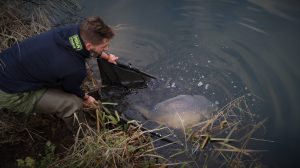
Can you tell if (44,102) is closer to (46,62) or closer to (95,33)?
(46,62)

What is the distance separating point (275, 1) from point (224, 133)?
3.21 m

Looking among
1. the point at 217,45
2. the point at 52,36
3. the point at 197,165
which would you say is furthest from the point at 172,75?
the point at 52,36

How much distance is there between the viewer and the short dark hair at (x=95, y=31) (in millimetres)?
3273

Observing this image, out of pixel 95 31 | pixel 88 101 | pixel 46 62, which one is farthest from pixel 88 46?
pixel 88 101

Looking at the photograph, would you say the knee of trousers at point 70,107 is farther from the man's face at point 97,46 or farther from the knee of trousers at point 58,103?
the man's face at point 97,46

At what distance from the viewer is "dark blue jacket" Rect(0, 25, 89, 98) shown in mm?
3418

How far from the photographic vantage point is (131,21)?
632 cm

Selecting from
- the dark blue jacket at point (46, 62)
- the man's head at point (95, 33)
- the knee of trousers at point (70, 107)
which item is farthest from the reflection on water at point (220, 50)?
the man's head at point (95, 33)

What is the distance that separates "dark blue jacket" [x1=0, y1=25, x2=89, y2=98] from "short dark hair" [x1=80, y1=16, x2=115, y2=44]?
0.10 m

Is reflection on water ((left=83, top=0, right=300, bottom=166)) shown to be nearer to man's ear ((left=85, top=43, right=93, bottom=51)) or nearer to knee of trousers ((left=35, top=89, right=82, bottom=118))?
knee of trousers ((left=35, top=89, right=82, bottom=118))

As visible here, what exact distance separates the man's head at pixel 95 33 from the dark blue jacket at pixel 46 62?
77mm

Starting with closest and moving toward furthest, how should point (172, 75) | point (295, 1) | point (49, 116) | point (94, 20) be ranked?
1. point (94, 20)
2. point (49, 116)
3. point (172, 75)
4. point (295, 1)

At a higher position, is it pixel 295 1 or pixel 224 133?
pixel 295 1

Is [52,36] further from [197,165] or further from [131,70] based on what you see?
[197,165]
